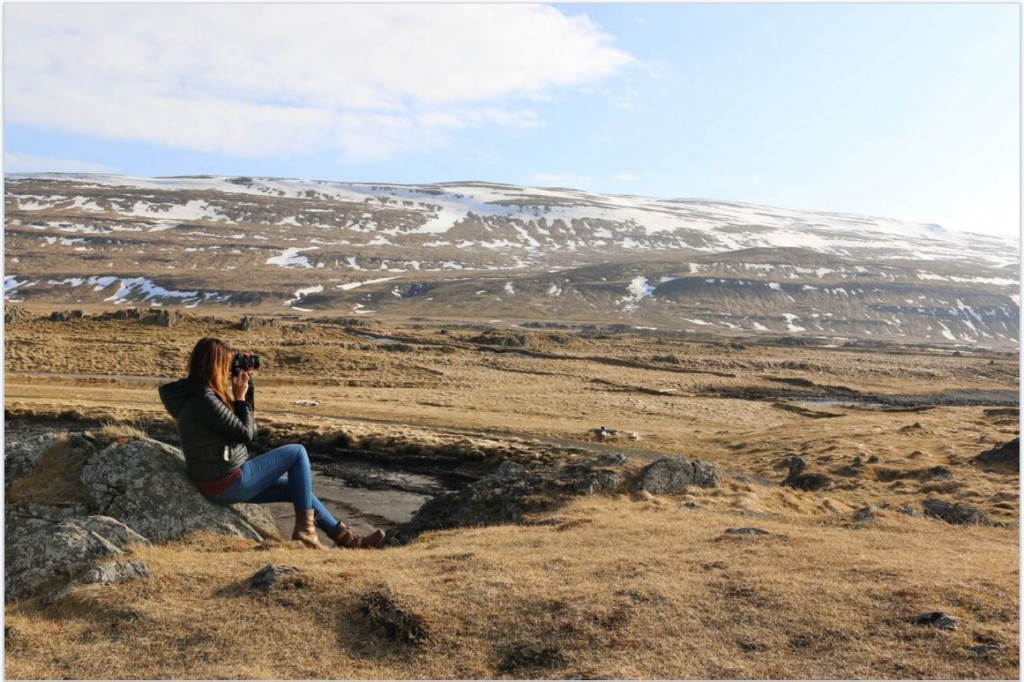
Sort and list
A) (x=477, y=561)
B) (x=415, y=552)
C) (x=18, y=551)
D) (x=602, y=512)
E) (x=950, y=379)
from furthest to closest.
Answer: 1. (x=950, y=379)
2. (x=602, y=512)
3. (x=415, y=552)
4. (x=477, y=561)
5. (x=18, y=551)

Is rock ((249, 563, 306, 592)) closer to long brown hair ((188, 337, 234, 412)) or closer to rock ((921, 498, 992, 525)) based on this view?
long brown hair ((188, 337, 234, 412))

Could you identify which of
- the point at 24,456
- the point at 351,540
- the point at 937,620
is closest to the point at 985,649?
the point at 937,620

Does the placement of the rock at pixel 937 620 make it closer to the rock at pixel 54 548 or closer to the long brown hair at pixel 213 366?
the long brown hair at pixel 213 366

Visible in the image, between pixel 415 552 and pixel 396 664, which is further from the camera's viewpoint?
pixel 415 552

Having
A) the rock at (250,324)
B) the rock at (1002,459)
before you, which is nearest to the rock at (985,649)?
the rock at (1002,459)

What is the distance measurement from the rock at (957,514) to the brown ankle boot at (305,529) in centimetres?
1536

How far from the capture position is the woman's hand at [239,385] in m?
11.5

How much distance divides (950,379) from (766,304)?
3968 inches

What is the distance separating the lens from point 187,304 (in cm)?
16238

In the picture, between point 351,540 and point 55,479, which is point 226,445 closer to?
point 351,540

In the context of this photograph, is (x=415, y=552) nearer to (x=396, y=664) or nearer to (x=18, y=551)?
(x=396, y=664)

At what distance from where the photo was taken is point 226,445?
459 inches

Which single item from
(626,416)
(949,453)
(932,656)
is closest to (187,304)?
(626,416)

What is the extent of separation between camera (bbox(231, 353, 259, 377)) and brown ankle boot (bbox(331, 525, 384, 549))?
374 centimetres
